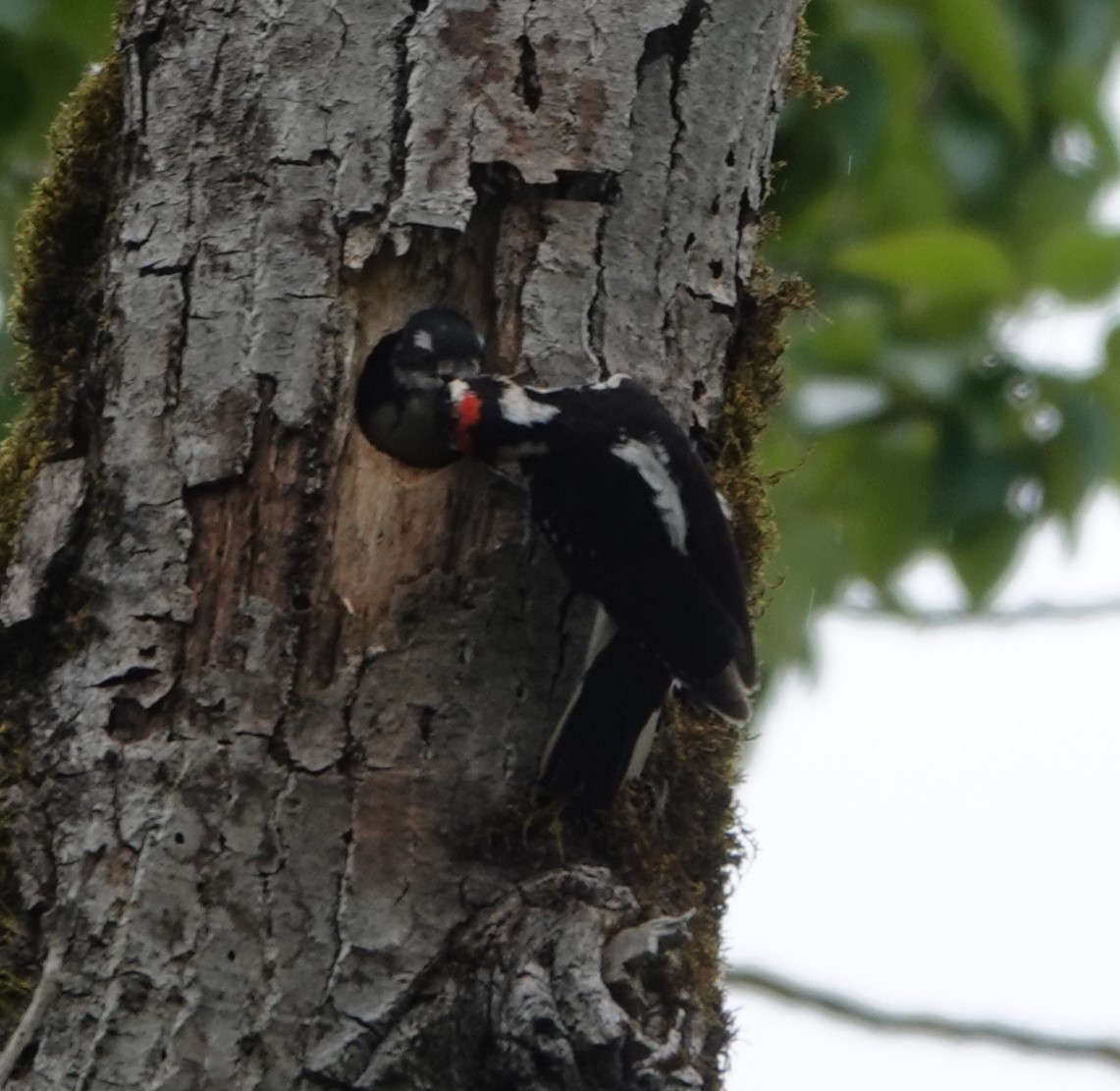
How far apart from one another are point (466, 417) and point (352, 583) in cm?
25

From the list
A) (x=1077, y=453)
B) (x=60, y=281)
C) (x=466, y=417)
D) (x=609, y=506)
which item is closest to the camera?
(x=466, y=417)

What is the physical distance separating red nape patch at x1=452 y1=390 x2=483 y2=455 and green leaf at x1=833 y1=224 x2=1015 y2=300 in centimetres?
132

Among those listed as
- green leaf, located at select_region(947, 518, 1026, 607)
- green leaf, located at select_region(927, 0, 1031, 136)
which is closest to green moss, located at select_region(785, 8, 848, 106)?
green leaf, located at select_region(927, 0, 1031, 136)

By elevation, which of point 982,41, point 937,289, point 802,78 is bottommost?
point 937,289

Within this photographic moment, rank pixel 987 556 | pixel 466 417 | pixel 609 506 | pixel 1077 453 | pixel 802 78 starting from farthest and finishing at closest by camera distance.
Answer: pixel 987 556
pixel 1077 453
pixel 802 78
pixel 609 506
pixel 466 417

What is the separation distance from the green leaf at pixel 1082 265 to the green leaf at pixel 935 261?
0.10 meters

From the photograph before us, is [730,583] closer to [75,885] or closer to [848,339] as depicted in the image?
[75,885]

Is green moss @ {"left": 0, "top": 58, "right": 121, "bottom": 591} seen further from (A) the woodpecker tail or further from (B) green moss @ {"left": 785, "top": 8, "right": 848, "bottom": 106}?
(B) green moss @ {"left": 785, "top": 8, "right": 848, "bottom": 106}

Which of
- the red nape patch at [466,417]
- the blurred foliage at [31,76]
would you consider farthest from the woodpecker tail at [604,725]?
the blurred foliage at [31,76]

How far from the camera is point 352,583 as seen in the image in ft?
7.63

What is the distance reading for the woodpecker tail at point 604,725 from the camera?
224 cm

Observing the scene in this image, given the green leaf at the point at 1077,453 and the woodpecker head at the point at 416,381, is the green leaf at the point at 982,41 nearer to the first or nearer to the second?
the green leaf at the point at 1077,453

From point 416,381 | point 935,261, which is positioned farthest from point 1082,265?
point 416,381

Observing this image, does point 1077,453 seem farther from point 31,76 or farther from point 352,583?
point 31,76
